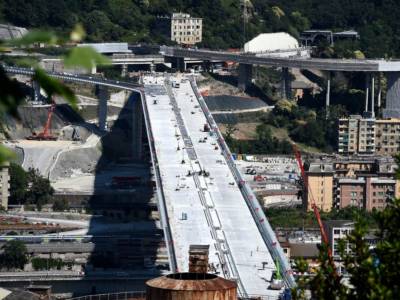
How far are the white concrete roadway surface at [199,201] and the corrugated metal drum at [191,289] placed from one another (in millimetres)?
14356

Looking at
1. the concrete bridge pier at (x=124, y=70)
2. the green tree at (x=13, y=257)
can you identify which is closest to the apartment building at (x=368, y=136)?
the concrete bridge pier at (x=124, y=70)

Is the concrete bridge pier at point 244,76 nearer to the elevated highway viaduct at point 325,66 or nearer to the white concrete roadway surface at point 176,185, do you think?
the elevated highway viaduct at point 325,66

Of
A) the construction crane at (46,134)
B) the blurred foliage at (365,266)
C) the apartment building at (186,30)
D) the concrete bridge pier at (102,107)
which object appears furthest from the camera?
the apartment building at (186,30)

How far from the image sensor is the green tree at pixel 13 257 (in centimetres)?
4162

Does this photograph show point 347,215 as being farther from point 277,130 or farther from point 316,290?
point 316,290

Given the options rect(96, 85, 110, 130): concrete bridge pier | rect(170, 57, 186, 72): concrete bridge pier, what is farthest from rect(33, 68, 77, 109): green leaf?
rect(170, 57, 186, 72): concrete bridge pier

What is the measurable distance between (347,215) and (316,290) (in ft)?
127

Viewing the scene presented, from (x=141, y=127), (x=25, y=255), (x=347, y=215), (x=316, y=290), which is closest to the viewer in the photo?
(x=316, y=290)

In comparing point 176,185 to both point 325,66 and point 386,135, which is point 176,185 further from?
point 325,66

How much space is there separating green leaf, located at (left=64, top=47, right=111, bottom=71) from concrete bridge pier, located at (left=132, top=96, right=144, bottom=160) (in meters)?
50.6

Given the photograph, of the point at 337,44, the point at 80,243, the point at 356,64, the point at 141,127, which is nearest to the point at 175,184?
the point at 80,243

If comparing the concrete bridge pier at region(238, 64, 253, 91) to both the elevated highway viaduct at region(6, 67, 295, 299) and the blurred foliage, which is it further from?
the blurred foliage

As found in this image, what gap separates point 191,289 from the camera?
14898mm

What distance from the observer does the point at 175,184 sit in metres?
43.2
